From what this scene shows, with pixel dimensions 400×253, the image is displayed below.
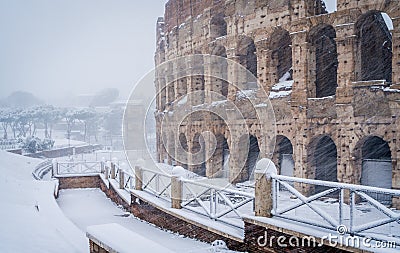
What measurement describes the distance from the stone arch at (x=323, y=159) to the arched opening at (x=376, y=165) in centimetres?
128

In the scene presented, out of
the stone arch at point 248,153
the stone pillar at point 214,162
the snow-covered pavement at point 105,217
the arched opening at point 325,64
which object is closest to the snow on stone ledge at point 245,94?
the stone arch at point 248,153

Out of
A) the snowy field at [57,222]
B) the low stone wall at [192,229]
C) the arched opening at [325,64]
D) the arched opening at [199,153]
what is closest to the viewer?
the snowy field at [57,222]

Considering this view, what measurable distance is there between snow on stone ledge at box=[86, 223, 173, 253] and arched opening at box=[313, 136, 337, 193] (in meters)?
10.8

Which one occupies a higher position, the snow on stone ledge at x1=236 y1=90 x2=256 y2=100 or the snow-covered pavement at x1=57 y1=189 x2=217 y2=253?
the snow on stone ledge at x1=236 y1=90 x2=256 y2=100

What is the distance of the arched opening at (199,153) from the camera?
20578mm

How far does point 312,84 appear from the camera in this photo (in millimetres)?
14297

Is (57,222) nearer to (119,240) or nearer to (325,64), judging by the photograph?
(119,240)

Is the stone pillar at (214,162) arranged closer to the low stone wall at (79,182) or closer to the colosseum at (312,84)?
the colosseum at (312,84)

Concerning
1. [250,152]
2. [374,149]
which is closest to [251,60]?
[250,152]

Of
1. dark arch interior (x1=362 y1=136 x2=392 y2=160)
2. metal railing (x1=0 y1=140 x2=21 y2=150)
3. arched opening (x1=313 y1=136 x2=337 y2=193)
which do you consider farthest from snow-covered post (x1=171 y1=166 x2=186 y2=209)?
metal railing (x1=0 y1=140 x2=21 y2=150)

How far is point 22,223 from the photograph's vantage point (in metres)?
7.38

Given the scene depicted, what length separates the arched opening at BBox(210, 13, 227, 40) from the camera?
18891mm

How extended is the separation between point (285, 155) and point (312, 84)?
3063 millimetres

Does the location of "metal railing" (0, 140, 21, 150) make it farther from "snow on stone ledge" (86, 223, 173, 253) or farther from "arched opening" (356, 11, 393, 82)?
"snow on stone ledge" (86, 223, 173, 253)
